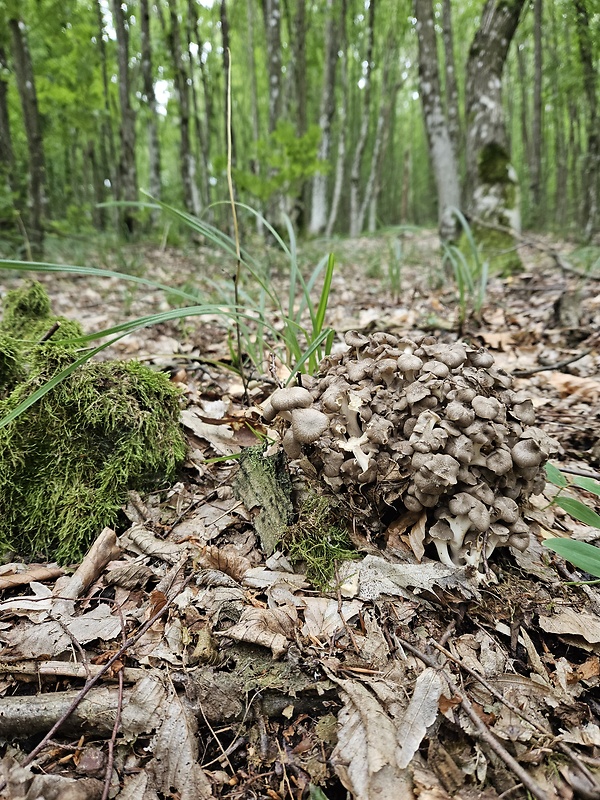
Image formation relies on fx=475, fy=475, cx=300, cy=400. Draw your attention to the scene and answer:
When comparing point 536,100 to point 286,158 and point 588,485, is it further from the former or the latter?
point 588,485

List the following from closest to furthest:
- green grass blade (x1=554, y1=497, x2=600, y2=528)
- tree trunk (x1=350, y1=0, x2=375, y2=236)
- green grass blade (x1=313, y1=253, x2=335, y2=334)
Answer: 1. green grass blade (x1=554, y1=497, x2=600, y2=528)
2. green grass blade (x1=313, y1=253, x2=335, y2=334)
3. tree trunk (x1=350, y1=0, x2=375, y2=236)

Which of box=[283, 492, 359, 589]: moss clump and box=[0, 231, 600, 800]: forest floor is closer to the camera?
box=[0, 231, 600, 800]: forest floor

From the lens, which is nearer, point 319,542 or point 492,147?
point 319,542

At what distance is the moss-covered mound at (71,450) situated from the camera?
2.20m

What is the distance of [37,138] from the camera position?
6.96m

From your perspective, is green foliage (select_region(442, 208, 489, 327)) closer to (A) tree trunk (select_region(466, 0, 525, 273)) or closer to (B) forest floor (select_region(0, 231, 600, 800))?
(B) forest floor (select_region(0, 231, 600, 800))

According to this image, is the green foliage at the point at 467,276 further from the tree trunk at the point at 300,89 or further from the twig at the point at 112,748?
the tree trunk at the point at 300,89

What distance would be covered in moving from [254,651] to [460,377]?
4.34ft

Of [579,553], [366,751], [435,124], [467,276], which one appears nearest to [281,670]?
[366,751]

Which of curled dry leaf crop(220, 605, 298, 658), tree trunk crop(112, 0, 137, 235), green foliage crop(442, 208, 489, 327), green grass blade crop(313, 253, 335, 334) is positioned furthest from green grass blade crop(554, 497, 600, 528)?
tree trunk crop(112, 0, 137, 235)

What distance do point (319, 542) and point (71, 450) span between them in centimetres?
127

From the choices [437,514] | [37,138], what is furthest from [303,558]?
[37,138]

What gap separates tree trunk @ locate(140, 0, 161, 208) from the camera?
9703mm

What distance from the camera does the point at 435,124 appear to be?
281 inches
